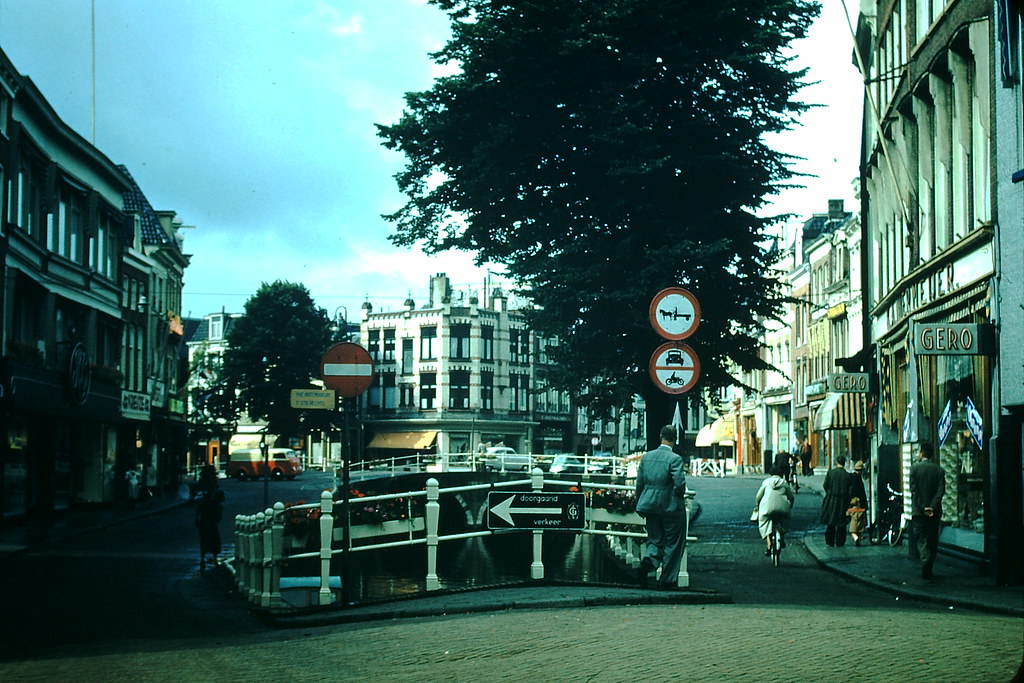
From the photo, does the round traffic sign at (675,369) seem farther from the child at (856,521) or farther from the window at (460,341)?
the window at (460,341)

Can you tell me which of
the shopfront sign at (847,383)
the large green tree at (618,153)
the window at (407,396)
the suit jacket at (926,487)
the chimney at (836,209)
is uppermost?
the chimney at (836,209)

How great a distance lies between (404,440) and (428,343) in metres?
7.66

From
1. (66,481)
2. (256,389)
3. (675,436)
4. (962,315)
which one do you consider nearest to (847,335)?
(256,389)

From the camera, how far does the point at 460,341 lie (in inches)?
3962

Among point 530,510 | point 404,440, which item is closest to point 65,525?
point 530,510

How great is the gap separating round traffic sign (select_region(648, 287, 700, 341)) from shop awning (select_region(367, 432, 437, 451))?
3345 inches

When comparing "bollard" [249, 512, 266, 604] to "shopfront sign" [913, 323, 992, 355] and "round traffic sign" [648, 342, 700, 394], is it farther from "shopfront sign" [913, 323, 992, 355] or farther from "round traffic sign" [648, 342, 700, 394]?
"shopfront sign" [913, 323, 992, 355]

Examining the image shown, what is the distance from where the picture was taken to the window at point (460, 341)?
10056cm

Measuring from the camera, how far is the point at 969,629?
38.3 ft

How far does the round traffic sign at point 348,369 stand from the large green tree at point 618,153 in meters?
12.5

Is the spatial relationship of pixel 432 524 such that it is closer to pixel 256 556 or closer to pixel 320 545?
pixel 320 545

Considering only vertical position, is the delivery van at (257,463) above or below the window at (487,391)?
below

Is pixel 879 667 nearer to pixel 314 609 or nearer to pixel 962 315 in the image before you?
pixel 314 609

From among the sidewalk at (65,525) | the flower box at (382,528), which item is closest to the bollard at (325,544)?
the flower box at (382,528)
